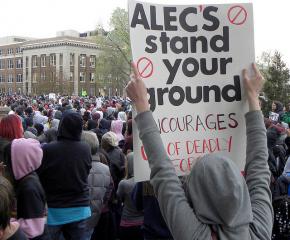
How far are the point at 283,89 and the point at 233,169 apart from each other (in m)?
17.9

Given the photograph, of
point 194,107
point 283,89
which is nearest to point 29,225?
point 194,107

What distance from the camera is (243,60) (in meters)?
2.66

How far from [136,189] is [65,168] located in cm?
98

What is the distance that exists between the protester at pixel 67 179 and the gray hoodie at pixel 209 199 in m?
2.34

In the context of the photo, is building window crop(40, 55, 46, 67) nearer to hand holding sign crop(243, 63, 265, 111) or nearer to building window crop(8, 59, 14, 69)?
building window crop(8, 59, 14, 69)

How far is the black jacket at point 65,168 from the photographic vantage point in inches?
164

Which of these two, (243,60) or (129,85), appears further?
(243,60)

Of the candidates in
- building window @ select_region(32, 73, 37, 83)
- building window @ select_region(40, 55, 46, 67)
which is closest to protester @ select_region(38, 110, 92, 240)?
building window @ select_region(40, 55, 46, 67)

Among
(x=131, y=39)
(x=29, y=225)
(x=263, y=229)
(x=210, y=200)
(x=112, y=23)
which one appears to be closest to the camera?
(x=210, y=200)

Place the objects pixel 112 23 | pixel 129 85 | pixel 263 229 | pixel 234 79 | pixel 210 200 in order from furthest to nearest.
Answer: pixel 112 23, pixel 234 79, pixel 129 85, pixel 263 229, pixel 210 200

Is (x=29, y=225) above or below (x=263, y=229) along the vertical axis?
below

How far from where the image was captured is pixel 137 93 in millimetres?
2127

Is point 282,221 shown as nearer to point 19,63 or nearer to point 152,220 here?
point 152,220

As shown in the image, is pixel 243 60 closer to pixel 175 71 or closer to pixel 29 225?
pixel 175 71
